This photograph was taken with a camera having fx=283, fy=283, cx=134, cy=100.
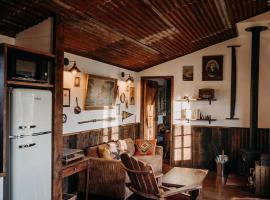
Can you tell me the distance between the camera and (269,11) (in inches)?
203

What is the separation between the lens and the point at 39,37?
11.6 feet

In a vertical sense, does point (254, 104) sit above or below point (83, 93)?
below

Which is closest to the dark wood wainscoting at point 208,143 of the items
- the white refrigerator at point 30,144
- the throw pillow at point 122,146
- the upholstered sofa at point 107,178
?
the throw pillow at point 122,146

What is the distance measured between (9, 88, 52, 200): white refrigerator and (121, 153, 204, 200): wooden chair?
999 mm

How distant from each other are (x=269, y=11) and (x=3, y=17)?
4458 mm

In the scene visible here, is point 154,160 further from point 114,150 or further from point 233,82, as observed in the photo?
point 233,82

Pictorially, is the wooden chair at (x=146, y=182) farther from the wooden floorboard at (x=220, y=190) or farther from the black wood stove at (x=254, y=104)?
the black wood stove at (x=254, y=104)

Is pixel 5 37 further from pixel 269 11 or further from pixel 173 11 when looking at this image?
pixel 269 11

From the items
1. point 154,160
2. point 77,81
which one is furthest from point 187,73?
point 77,81

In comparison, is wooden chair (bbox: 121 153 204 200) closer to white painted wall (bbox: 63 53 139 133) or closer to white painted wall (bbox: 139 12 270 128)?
white painted wall (bbox: 63 53 139 133)

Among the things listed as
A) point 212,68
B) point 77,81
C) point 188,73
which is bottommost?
point 77,81

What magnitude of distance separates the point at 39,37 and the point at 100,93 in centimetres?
217

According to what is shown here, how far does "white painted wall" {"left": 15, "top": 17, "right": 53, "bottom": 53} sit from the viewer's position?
3.49m

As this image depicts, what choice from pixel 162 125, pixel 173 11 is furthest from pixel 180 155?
pixel 173 11
